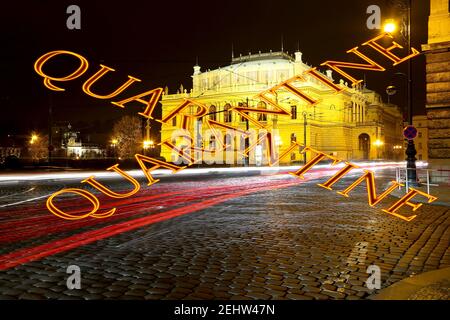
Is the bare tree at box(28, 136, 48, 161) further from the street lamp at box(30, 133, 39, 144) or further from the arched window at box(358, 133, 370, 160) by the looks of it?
the arched window at box(358, 133, 370, 160)

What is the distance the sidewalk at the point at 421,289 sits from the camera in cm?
427

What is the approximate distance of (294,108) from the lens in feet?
268

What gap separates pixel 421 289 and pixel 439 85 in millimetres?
16370

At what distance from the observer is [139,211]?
11414 millimetres

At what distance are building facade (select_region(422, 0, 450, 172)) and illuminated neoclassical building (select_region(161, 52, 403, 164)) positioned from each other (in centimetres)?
5520

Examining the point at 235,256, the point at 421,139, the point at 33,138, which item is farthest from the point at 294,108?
the point at 235,256

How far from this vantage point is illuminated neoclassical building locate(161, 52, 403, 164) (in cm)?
8031

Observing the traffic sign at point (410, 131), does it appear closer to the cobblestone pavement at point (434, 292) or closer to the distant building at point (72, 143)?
the cobblestone pavement at point (434, 292)

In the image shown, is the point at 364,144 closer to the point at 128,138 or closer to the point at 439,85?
the point at 128,138

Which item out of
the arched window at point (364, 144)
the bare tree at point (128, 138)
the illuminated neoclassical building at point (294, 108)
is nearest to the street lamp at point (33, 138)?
the bare tree at point (128, 138)

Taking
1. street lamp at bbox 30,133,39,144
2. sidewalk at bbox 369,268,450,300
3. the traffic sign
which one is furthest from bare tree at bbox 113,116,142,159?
sidewalk at bbox 369,268,450,300

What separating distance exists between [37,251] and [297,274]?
4.04m
